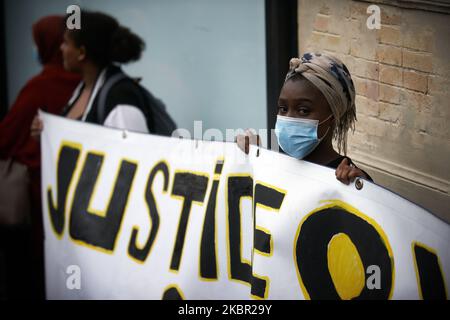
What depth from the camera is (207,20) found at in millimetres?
6562

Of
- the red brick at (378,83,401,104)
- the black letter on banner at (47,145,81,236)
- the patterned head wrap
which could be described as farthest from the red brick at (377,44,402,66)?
the black letter on banner at (47,145,81,236)

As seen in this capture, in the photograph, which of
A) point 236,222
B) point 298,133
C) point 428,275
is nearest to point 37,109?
point 236,222

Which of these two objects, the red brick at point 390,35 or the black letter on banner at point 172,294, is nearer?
the black letter on banner at point 172,294

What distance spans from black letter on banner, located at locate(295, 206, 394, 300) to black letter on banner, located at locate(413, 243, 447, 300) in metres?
0.12

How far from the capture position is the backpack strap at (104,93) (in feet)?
18.0

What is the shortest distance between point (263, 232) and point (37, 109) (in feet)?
8.32

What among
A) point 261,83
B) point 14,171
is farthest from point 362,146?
point 14,171

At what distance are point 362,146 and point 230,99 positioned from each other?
150cm

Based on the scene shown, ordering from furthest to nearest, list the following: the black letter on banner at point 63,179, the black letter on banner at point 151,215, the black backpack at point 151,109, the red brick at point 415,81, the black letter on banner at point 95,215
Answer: the black backpack at point 151,109 → the black letter on banner at point 63,179 → the black letter on banner at point 95,215 → the black letter on banner at point 151,215 → the red brick at point 415,81

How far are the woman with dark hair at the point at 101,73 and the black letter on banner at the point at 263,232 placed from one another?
1.56 m

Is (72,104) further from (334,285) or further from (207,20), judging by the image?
(334,285)

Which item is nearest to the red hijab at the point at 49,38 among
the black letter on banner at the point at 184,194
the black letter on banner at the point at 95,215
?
the black letter on banner at the point at 95,215

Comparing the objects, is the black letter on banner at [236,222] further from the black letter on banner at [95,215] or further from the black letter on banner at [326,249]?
the black letter on banner at [95,215]

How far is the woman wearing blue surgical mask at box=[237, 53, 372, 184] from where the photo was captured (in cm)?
377
